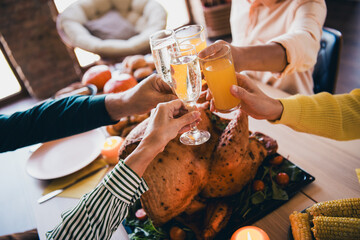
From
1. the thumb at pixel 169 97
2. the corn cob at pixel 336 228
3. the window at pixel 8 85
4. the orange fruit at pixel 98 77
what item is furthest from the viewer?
the window at pixel 8 85

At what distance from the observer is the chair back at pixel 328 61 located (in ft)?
5.24

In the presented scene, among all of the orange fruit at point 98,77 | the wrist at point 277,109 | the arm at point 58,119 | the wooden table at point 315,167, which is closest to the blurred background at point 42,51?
the wooden table at point 315,167

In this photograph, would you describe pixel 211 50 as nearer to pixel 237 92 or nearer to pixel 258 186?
pixel 237 92

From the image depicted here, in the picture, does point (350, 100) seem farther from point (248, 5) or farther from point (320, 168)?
point (248, 5)

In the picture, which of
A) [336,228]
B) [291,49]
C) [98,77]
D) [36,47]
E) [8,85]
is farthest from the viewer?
[8,85]

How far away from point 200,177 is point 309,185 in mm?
444

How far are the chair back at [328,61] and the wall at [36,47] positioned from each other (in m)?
4.23

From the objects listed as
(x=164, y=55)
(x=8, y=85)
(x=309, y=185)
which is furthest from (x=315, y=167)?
(x=8, y=85)

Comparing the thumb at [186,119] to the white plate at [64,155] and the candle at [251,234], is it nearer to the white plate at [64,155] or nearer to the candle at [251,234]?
the candle at [251,234]

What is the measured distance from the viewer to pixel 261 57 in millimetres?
1496

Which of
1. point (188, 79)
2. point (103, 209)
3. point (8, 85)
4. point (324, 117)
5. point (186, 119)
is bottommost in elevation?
point (8, 85)

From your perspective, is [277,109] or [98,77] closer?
[277,109]

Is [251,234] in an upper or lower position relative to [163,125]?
lower

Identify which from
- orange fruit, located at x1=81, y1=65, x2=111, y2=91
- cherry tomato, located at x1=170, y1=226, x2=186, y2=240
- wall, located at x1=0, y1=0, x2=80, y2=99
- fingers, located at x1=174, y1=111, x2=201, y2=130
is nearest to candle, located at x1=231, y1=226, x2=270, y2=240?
cherry tomato, located at x1=170, y1=226, x2=186, y2=240
